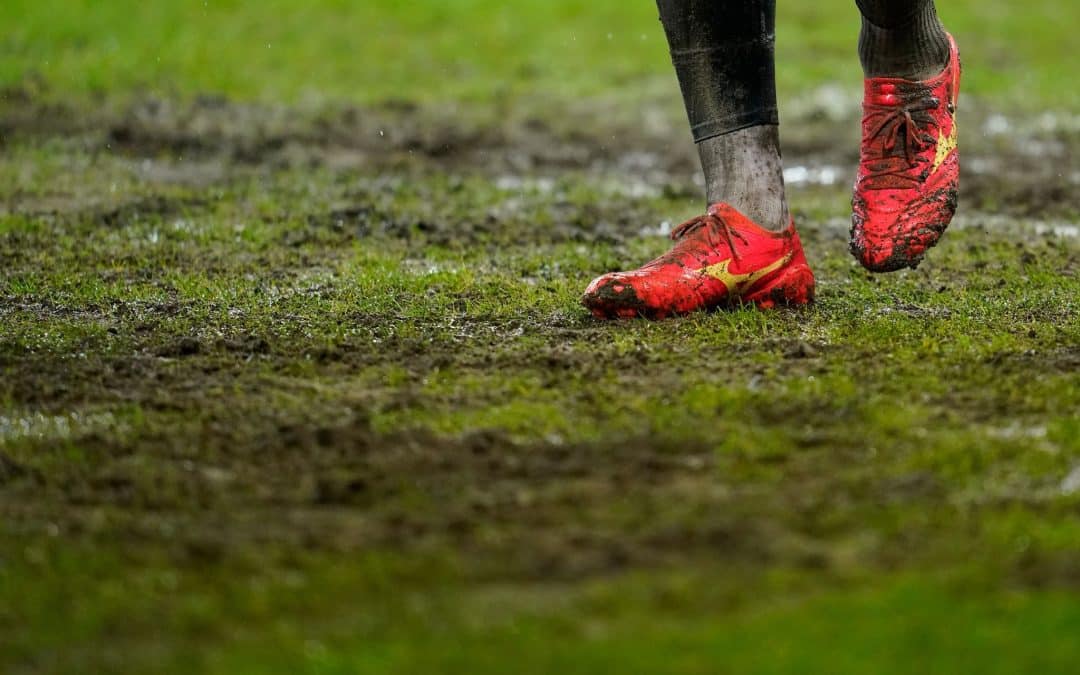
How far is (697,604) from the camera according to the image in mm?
1690

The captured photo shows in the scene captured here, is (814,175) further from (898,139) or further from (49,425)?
(49,425)

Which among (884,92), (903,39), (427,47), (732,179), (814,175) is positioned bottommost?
(814,175)

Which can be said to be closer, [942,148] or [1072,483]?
[1072,483]

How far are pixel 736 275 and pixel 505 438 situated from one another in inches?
40.6

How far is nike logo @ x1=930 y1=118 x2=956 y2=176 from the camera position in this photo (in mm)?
3150

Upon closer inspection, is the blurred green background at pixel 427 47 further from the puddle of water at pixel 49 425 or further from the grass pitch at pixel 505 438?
the puddle of water at pixel 49 425

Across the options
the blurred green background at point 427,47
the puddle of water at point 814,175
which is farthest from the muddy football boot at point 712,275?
the blurred green background at point 427,47

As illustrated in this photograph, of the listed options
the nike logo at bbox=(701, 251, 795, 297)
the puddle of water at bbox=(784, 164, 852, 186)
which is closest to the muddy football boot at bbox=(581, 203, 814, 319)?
the nike logo at bbox=(701, 251, 795, 297)

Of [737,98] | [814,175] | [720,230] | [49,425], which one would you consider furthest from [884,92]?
[814,175]

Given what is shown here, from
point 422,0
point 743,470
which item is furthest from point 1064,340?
point 422,0

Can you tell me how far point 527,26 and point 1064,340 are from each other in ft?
28.0

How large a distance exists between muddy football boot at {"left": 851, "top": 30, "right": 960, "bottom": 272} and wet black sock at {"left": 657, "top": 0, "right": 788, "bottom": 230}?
20 centimetres

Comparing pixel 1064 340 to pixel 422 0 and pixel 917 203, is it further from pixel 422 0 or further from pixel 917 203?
pixel 422 0

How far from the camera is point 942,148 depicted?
125 inches
